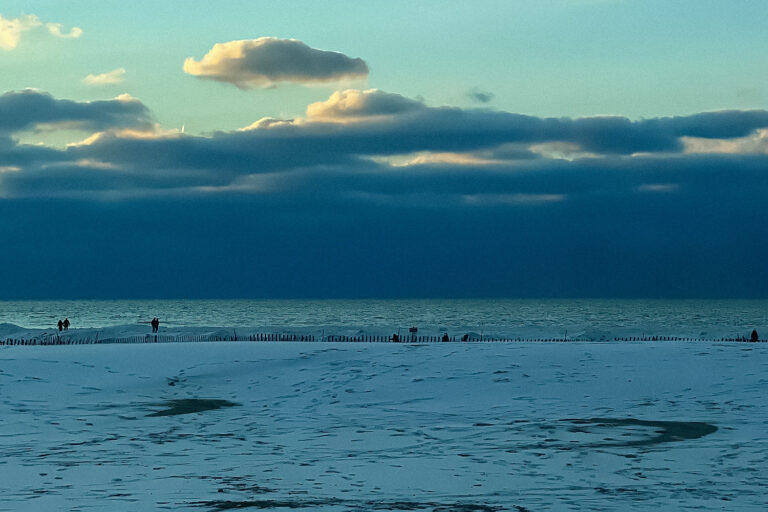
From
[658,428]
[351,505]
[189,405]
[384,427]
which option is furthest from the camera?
[189,405]

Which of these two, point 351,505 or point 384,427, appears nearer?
point 351,505

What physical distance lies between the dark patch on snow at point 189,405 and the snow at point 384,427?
7 cm

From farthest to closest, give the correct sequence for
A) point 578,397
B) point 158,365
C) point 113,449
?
point 158,365 < point 578,397 < point 113,449

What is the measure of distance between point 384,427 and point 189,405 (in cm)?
829

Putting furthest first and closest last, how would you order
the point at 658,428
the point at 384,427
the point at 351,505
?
the point at 384,427 → the point at 658,428 → the point at 351,505

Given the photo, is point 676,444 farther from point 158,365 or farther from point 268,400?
point 158,365

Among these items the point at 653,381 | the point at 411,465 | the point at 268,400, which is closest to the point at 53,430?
the point at 268,400

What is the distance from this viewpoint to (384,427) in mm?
23281

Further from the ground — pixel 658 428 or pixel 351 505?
pixel 351 505

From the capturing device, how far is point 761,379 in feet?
96.2

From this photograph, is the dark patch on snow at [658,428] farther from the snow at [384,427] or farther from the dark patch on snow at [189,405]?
the dark patch on snow at [189,405]

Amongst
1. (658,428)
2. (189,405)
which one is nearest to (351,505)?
(658,428)

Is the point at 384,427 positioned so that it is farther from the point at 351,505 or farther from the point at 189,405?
the point at 351,505

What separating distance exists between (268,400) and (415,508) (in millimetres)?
15253
